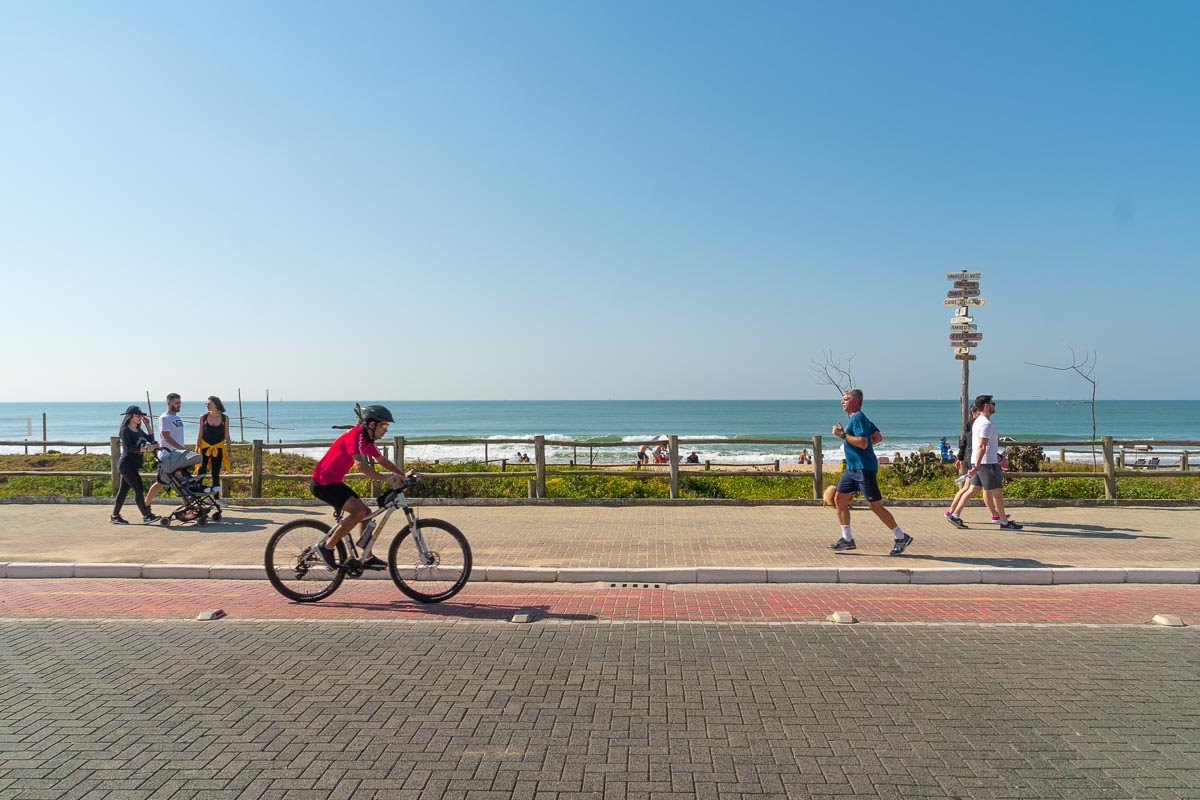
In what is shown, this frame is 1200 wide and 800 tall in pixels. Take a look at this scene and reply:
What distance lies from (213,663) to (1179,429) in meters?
102

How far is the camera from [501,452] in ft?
185

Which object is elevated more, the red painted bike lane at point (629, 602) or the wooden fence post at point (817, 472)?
the wooden fence post at point (817, 472)

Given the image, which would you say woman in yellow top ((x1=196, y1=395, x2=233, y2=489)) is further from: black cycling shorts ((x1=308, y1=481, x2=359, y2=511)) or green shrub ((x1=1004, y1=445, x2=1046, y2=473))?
green shrub ((x1=1004, y1=445, x2=1046, y2=473))

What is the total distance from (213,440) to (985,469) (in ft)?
36.7

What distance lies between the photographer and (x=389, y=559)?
7.56 meters

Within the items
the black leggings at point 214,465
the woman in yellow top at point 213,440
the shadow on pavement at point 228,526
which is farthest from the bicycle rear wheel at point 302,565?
the black leggings at point 214,465

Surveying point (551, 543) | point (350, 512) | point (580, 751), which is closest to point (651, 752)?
point (580, 751)

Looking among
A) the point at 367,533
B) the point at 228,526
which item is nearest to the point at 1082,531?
the point at 367,533

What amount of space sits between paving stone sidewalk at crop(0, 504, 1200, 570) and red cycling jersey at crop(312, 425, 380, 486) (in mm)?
2097

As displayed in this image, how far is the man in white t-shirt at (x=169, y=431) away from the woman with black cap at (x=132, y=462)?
0.59 ft

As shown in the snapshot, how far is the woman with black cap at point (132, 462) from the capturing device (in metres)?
11.4

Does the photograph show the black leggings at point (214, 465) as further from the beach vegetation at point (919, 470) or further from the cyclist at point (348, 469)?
the beach vegetation at point (919, 470)

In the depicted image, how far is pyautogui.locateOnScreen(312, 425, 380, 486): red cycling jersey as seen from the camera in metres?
7.32

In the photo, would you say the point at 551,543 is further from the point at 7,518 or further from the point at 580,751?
the point at 7,518
